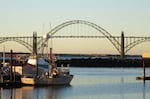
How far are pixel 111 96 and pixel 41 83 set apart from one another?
42.8 ft

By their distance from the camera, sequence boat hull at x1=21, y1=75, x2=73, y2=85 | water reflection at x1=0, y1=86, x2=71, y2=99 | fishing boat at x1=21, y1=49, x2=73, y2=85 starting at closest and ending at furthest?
1. water reflection at x1=0, y1=86, x2=71, y2=99
2. boat hull at x1=21, y1=75, x2=73, y2=85
3. fishing boat at x1=21, y1=49, x2=73, y2=85

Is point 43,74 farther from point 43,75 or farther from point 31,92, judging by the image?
point 31,92

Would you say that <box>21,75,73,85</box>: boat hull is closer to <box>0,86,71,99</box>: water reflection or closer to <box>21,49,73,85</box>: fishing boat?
<box>21,49,73,85</box>: fishing boat

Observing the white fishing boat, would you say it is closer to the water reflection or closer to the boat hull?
the boat hull

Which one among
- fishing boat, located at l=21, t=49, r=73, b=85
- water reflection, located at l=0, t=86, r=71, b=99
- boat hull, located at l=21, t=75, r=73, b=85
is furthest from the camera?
fishing boat, located at l=21, t=49, r=73, b=85

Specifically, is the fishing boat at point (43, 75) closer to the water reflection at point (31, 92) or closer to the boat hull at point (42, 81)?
the boat hull at point (42, 81)

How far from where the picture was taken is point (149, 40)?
16588 cm

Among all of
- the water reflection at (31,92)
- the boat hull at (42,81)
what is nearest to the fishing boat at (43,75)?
the boat hull at (42,81)

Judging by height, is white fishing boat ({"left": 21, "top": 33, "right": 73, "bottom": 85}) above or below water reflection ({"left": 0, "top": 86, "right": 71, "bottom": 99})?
above

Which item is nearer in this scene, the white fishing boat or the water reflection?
the water reflection

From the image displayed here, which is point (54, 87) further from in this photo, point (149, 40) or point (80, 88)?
point (149, 40)

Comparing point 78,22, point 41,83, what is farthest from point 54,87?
point 78,22

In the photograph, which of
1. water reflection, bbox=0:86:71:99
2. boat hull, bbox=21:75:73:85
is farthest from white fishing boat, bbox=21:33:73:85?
water reflection, bbox=0:86:71:99

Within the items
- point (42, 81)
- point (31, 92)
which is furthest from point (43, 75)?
point (31, 92)
